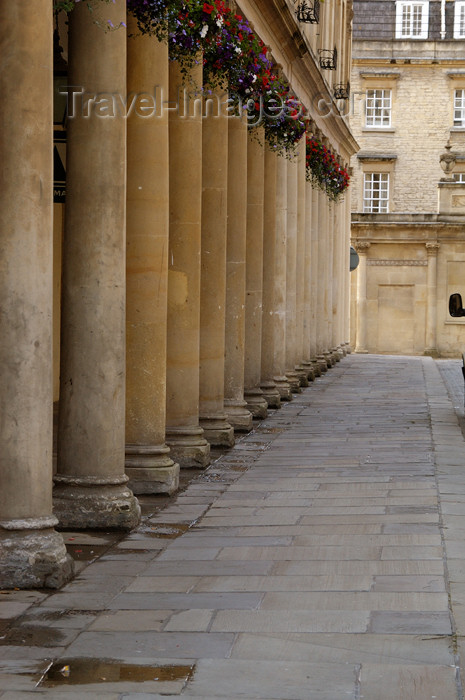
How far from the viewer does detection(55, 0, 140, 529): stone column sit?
8977 millimetres

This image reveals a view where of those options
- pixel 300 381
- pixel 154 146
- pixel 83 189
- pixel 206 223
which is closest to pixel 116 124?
pixel 83 189

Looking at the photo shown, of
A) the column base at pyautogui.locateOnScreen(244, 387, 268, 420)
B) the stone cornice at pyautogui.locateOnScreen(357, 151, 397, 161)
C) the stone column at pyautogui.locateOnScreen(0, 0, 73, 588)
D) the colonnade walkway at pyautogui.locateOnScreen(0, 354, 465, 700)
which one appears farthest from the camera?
the stone cornice at pyautogui.locateOnScreen(357, 151, 397, 161)

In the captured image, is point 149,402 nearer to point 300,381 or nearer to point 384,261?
point 300,381

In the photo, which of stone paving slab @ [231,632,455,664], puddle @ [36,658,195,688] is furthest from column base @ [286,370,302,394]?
puddle @ [36,658,195,688]

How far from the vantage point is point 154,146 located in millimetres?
10953

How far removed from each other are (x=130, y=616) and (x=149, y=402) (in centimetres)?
453

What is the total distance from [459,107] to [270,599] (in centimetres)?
5092

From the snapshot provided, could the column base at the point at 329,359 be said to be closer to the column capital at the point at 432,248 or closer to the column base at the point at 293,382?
the column base at the point at 293,382

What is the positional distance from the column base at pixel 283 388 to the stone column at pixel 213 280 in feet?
20.9

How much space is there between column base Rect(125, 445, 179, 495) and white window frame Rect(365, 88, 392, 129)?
46014 mm

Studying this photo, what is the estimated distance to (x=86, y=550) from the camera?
838 centimetres

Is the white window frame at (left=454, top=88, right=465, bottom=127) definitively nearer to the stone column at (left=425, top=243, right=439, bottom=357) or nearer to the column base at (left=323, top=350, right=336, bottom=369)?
the stone column at (left=425, top=243, right=439, bottom=357)

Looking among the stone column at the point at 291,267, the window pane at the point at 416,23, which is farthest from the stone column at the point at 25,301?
the window pane at the point at 416,23

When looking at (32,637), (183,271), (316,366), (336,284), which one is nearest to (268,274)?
(183,271)
